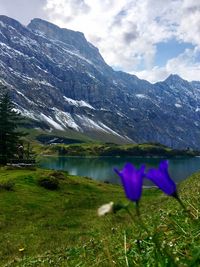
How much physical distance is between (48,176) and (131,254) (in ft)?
165

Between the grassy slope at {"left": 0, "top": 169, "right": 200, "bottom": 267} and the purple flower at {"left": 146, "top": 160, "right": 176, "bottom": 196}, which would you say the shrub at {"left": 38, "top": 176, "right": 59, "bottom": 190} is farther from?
the purple flower at {"left": 146, "top": 160, "right": 176, "bottom": 196}

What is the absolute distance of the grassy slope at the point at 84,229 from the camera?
5660 mm

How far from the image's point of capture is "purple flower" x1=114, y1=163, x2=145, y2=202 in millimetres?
2560

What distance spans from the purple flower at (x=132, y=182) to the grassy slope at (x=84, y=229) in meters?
0.29

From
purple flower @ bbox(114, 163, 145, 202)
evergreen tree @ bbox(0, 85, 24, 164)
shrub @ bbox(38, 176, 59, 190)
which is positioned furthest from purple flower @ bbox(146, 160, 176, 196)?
evergreen tree @ bbox(0, 85, 24, 164)

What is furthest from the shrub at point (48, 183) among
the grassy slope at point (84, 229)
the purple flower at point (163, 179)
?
the purple flower at point (163, 179)

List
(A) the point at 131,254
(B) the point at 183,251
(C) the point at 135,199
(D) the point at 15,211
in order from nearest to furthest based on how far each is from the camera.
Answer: (C) the point at 135,199 → (B) the point at 183,251 → (A) the point at 131,254 → (D) the point at 15,211

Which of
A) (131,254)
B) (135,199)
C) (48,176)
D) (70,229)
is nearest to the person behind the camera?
(135,199)

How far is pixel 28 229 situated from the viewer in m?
28.4

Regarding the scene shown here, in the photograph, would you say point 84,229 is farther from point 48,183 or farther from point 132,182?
point 132,182

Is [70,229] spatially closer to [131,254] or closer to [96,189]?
[131,254]

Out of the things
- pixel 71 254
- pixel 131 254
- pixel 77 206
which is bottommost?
pixel 77 206

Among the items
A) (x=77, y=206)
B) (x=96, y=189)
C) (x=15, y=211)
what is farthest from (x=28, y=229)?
(x=96, y=189)

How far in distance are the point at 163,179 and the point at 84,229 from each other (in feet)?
90.3
